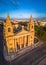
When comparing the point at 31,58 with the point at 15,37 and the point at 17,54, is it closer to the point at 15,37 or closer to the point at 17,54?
the point at 17,54

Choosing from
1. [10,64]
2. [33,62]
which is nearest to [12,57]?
[10,64]

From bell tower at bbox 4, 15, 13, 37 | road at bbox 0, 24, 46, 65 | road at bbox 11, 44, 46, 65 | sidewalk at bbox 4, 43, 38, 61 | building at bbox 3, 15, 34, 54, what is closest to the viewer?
road at bbox 0, 24, 46, 65

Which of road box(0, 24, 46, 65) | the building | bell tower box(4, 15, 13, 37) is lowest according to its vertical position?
road box(0, 24, 46, 65)

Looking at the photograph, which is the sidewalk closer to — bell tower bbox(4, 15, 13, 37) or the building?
the building

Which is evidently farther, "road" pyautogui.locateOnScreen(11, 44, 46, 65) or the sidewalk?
the sidewalk

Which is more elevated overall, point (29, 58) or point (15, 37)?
point (15, 37)

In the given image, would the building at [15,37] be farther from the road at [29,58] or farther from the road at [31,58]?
the road at [31,58]

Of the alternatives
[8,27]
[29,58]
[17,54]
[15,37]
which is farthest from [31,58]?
[8,27]

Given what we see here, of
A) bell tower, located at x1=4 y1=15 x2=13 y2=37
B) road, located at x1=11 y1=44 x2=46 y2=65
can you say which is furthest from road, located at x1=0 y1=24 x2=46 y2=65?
bell tower, located at x1=4 y1=15 x2=13 y2=37
